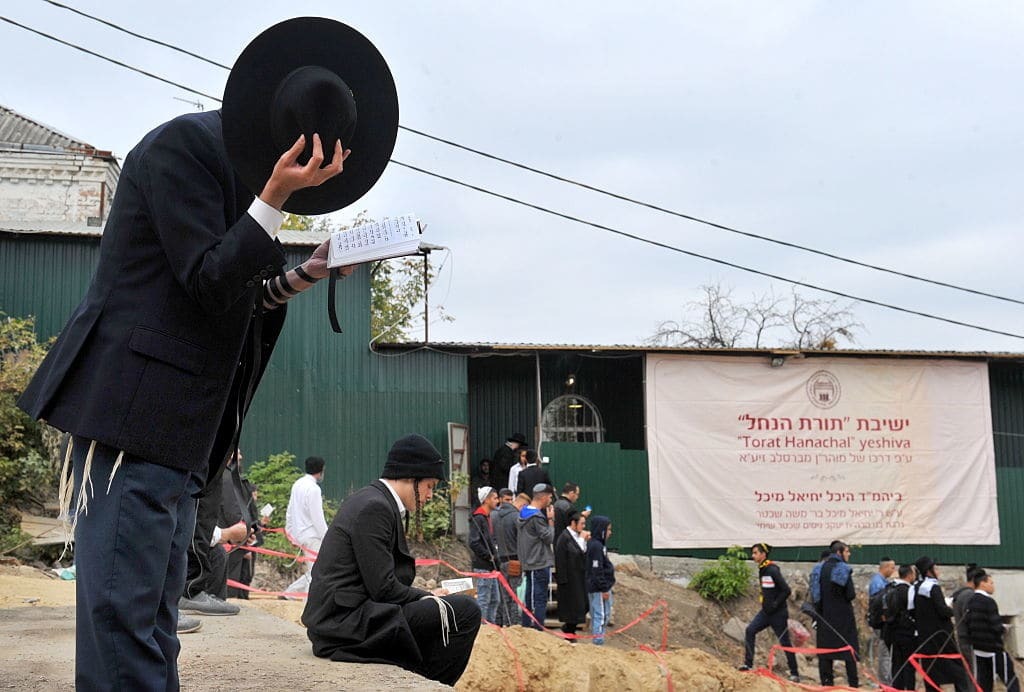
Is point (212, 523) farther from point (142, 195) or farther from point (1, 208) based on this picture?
point (1, 208)

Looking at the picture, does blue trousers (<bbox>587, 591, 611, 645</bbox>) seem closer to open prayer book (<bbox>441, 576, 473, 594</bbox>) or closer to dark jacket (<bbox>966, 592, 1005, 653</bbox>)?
dark jacket (<bbox>966, 592, 1005, 653</bbox>)

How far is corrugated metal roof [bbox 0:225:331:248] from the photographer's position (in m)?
17.4

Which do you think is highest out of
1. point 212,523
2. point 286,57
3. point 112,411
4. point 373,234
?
point 286,57

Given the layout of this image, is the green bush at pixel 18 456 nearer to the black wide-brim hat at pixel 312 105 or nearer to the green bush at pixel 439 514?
the green bush at pixel 439 514

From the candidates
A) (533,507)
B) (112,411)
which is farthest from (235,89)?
(533,507)

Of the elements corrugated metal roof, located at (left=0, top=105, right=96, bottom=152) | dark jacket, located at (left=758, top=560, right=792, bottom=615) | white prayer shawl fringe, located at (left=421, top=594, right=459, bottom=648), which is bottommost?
dark jacket, located at (left=758, top=560, right=792, bottom=615)

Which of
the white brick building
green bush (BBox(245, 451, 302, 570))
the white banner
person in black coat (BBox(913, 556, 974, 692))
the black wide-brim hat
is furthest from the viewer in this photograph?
the white brick building

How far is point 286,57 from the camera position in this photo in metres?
2.43

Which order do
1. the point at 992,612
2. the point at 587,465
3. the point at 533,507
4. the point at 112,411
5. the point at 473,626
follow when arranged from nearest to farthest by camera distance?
the point at 112,411
the point at 473,626
the point at 992,612
the point at 533,507
the point at 587,465

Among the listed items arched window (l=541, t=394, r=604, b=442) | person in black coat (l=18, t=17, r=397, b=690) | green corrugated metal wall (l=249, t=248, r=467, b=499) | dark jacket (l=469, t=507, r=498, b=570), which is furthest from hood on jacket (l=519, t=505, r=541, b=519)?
person in black coat (l=18, t=17, r=397, b=690)

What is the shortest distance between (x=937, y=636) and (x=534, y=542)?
4.92m

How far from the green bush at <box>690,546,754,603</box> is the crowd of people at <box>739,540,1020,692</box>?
3865mm

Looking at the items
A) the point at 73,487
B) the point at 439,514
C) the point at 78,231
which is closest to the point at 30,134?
the point at 78,231

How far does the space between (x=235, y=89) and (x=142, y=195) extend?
1.05 feet
